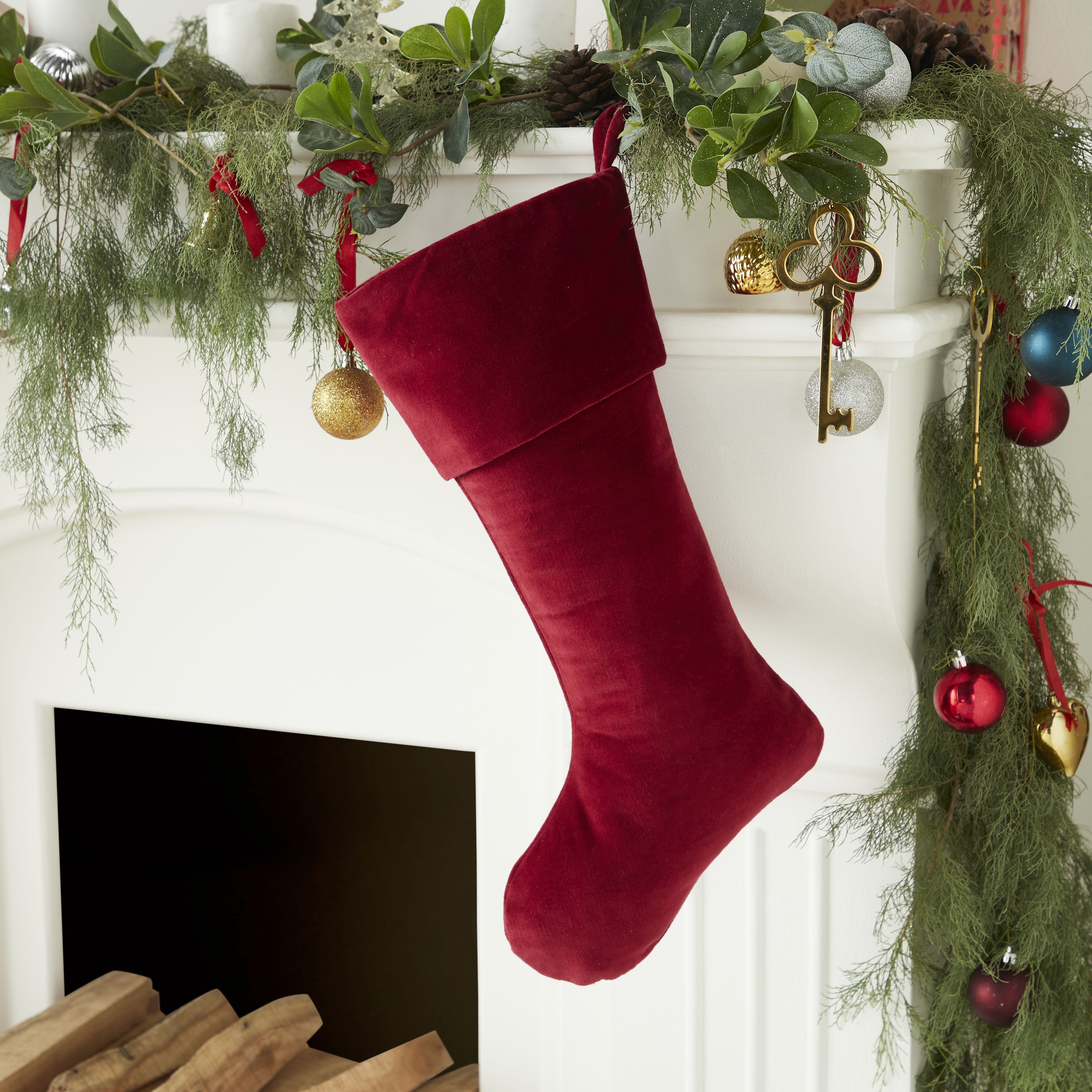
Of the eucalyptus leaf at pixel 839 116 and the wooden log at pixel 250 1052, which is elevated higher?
the eucalyptus leaf at pixel 839 116

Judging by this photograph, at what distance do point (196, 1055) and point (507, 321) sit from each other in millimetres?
984

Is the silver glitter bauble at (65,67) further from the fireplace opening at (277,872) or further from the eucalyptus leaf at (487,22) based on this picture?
the fireplace opening at (277,872)

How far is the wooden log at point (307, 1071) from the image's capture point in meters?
1.27

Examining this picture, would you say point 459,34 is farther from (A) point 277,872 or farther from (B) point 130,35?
(A) point 277,872

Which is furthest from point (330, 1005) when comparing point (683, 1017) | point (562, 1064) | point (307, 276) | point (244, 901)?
point (307, 276)

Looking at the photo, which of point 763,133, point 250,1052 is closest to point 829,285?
point 763,133

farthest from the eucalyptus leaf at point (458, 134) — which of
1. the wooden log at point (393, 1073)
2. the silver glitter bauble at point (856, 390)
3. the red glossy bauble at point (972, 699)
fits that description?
the wooden log at point (393, 1073)

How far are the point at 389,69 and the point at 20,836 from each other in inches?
41.2

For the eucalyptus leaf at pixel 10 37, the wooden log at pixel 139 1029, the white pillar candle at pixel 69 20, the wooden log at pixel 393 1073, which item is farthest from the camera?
the wooden log at pixel 139 1029

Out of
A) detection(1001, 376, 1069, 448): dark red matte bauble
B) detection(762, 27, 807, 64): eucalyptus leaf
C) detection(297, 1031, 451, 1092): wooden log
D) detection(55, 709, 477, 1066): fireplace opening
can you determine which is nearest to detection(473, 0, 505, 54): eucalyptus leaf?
detection(762, 27, 807, 64): eucalyptus leaf

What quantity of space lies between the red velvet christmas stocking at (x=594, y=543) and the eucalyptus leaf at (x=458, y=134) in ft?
0.26

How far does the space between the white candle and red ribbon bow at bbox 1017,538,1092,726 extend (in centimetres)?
81

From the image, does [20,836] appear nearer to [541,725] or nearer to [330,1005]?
[330,1005]

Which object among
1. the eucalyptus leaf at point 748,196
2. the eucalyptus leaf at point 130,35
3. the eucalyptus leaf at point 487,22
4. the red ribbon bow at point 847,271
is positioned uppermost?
the eucalyptus leaf at point 130,35
